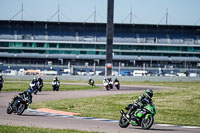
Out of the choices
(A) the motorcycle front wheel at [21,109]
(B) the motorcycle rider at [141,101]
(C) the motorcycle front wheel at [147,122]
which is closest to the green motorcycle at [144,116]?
(C) the motorcycle front wheel at [147,122]

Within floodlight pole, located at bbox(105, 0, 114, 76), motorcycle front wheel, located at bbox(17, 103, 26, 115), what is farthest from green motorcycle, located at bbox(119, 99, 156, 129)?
floodlight pole, located at bbox(105, 0, 114, 76)

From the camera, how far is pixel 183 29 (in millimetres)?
115250

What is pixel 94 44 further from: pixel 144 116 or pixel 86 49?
pixel 144 116

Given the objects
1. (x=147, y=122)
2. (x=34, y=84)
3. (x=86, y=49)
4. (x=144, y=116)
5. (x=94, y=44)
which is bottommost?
(x=147, y=122)

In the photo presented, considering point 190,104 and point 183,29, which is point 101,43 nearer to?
point 183,29

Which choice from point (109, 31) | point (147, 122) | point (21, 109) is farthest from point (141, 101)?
point (109, 31)

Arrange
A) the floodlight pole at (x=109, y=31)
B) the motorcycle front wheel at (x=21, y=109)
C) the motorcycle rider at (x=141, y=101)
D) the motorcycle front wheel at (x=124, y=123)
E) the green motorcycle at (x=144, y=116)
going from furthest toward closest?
the floodlight pole at (x=109, y=31), the motorcycle front wheel at (x=21, y=109), the motorcycle front wheel at (x=124, y=123), the motorcycle rider at (x=141, y=101), the green motorcycle at (x=144, y=116)

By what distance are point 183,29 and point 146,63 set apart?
45.5 ft

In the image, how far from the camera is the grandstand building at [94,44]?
4414 inches

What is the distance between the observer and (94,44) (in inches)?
4422

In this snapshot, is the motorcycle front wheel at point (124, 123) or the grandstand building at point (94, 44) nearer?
the motorcycle front wheel at point (124, 123)

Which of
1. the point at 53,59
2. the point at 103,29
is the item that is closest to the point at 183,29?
the point at 103,29

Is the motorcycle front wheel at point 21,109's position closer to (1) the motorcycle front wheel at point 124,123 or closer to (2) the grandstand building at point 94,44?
(1) the motorcycle front wheel at point 124,123

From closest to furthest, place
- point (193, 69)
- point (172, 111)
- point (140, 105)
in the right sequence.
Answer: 1. point (140, 105)
2. point (172, 111)
3. point (193, 69)
